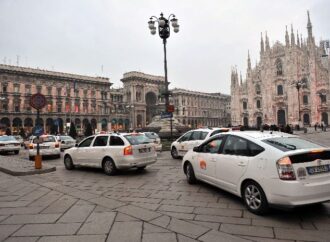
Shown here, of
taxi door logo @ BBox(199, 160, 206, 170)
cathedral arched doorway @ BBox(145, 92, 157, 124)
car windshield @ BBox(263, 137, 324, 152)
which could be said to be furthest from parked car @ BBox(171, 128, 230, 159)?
cathedral arched doorway @ BBox(145, 92, 157, 124)

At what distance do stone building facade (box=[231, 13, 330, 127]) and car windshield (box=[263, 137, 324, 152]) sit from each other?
55442 millimetres

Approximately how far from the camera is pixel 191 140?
13.0 meters

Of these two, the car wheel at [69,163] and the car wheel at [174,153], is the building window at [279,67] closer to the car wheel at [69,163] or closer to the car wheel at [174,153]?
the car wheel at [174,153]

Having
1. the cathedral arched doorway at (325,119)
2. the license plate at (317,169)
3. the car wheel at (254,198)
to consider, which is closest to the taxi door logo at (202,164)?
the car wheel at (254,198)

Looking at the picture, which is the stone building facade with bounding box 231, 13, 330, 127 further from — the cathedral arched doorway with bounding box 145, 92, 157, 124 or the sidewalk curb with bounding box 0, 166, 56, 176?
the sidewalk curb with bounding box 0, 166, 56, 176

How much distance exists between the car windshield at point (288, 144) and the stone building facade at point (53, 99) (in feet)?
158

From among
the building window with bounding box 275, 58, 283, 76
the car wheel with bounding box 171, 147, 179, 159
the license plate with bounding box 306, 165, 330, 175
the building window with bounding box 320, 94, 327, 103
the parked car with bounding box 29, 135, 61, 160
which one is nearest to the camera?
the license plate with bounding box 306, 165, 330, 175

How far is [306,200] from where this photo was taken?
4.45m

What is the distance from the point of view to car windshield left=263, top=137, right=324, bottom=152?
194 inches

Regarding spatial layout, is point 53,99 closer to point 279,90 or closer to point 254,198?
point 279,90

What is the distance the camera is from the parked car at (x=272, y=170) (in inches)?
176

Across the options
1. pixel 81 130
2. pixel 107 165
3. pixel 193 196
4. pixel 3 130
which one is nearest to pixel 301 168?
pixel 193 196

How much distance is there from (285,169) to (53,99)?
66.0m

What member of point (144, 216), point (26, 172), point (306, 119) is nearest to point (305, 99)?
point (306, 119)
